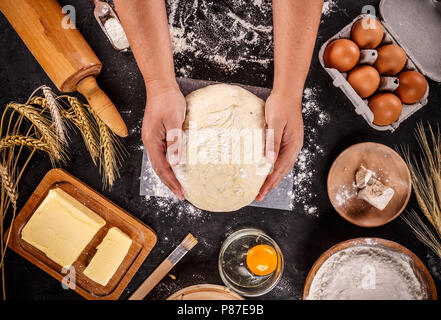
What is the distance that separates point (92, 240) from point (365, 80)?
126 cm

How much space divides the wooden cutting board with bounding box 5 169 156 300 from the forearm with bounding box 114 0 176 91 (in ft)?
1.74

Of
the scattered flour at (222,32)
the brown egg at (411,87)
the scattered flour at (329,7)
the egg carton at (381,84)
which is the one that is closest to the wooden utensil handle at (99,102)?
the scattered flour at (222,32)

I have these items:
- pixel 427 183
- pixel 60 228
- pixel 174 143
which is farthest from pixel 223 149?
pixel 427 183

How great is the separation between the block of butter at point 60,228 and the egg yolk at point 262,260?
63cm

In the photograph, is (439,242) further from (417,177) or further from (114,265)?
(114,265)

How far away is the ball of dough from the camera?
1.07 metres

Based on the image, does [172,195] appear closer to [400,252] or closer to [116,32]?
[116,32]

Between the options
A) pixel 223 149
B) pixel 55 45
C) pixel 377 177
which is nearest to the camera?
pixel 223 149

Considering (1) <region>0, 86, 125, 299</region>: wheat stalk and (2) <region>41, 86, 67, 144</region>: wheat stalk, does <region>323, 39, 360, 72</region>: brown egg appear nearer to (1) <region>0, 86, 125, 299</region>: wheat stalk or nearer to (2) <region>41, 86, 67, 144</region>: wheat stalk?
(1) <region>0, 86, 125, 299</region>: wheat stalk

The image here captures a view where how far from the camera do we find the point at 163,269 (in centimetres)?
132

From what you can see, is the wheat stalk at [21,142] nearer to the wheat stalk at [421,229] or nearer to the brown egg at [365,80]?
the brown egg at [365,80]

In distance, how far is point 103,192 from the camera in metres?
1.35

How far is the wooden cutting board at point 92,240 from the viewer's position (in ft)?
4.30
